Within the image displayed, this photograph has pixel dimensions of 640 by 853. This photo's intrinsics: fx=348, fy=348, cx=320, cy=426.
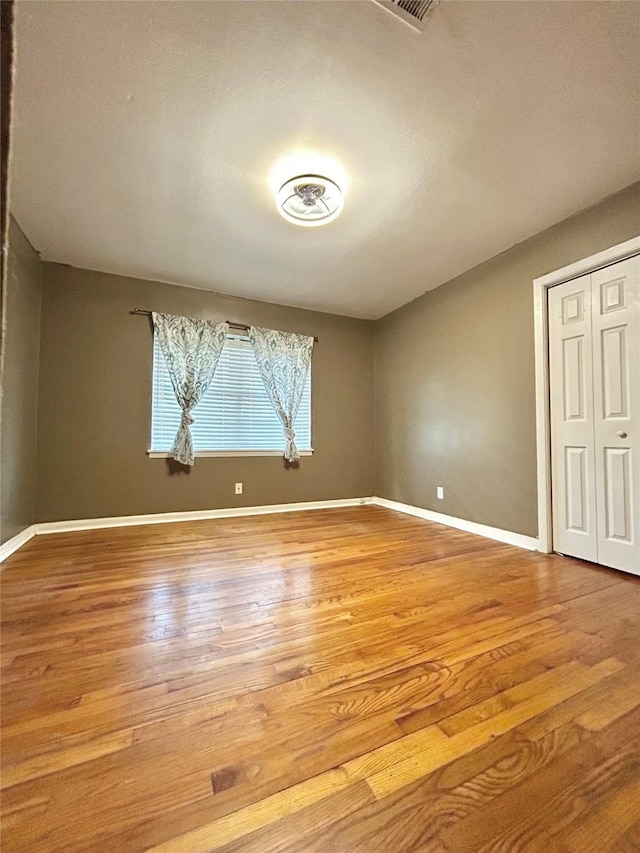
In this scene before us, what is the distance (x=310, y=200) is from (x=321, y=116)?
0.50 meters

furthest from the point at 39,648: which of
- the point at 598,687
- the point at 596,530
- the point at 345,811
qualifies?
the point at 596,530

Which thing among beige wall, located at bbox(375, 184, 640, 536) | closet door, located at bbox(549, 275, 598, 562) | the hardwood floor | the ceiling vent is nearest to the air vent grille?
the ceiling vent

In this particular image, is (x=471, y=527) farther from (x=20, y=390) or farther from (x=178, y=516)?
(x=20, y=390)

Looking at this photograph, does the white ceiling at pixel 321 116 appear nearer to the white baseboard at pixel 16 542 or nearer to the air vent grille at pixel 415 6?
the air vent grille at pixel 415 6

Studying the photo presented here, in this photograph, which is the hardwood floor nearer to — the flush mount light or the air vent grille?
the flush mount light

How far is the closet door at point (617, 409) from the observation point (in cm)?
216

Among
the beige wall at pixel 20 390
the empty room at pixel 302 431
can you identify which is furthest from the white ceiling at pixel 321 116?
the beige wall at pixel 20 390

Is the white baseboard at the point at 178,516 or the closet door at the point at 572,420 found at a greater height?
the closet door at the point at 572,420

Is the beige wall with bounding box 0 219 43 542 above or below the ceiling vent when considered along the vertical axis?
below

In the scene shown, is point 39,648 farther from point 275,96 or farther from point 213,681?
point 275,96

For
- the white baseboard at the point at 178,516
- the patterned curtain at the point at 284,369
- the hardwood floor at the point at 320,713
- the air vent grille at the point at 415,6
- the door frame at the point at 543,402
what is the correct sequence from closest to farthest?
the hardwood floor at the point at 320,713 < the air vent grille at the point at 415,6 < the door frame at the point at 543,402 < the white baseboard at the point at 178,516 < the patterned curtain at the point at 284,369

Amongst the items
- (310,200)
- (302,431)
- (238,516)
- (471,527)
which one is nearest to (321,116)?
(310,200)

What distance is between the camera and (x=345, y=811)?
2.58ft

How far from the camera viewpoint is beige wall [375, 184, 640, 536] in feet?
8.55
